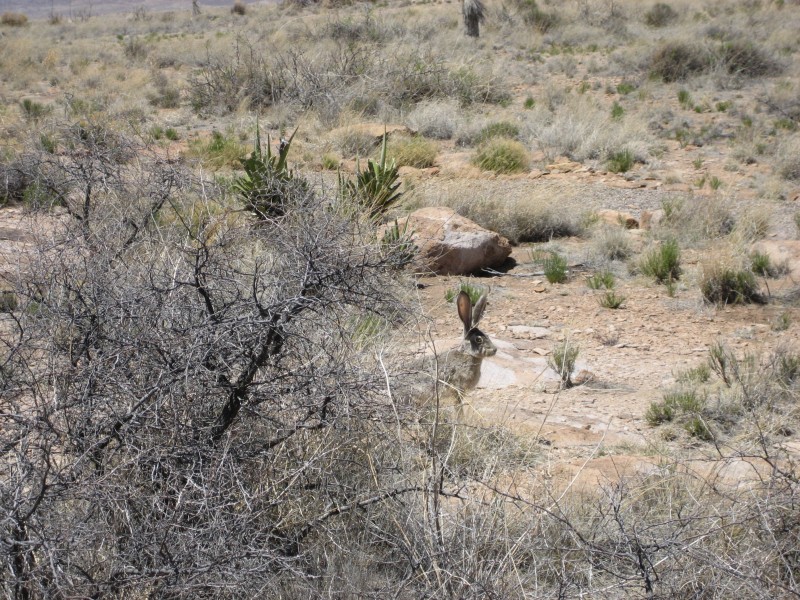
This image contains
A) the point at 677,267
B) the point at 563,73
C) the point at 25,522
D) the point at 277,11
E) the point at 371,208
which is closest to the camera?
the point at 25,522

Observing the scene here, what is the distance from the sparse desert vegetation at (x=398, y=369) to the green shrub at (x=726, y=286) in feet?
0.07

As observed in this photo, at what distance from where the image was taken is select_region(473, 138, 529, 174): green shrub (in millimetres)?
11445

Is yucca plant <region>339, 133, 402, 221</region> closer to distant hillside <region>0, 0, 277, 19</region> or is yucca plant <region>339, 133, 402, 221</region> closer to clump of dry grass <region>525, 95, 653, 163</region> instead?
clump of dry grass <region>525, 95, 653, 163</region>

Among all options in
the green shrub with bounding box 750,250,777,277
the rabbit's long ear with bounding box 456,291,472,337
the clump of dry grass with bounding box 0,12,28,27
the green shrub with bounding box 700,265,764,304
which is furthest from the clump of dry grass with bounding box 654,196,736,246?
the clump of dry grass with bounding box 0,12,28,27

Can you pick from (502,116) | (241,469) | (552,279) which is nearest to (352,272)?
(241,469)

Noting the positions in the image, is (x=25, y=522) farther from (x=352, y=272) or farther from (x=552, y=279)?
(x=552, y=279)

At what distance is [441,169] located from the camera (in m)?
11.3

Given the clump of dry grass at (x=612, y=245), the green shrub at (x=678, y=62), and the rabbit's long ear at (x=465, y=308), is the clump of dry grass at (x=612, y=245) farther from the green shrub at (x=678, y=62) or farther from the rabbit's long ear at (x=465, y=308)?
the green shrub at (x=678, y=62)

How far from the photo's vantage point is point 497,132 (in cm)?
1333

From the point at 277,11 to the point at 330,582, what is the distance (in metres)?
42.0

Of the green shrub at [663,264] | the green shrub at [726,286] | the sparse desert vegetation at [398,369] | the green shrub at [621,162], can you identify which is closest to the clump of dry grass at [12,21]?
the sparse desert vegetation at [398,369]

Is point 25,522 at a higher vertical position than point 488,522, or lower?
higher

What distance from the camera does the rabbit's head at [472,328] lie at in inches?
183

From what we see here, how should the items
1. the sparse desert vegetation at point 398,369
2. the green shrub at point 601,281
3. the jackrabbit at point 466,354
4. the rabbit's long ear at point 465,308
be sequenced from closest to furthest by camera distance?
the sparse desert vegetation at point 398,369, the jackrabbit at point 466,354, the rabbit's long ear at point 465,308, the green shrub at point 601,281
